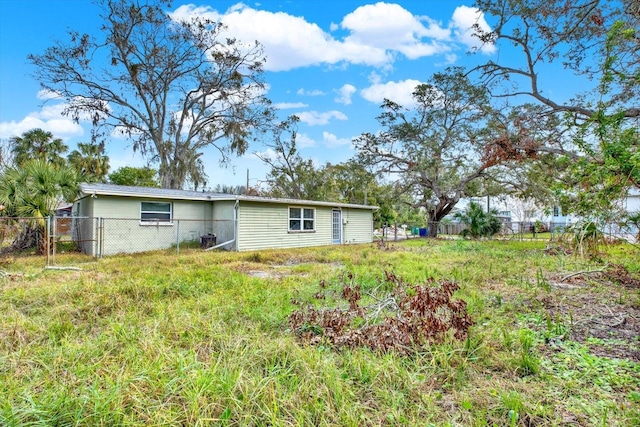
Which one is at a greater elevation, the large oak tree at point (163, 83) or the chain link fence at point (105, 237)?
the large oak tree at point (163, 83)

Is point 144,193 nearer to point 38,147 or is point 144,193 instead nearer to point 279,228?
point 279,228

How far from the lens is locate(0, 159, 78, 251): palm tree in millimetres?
9211

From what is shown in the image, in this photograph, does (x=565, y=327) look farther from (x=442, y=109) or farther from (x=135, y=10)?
(x=135, y=10)

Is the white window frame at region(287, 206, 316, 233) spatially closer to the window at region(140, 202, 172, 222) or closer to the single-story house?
the single-story house

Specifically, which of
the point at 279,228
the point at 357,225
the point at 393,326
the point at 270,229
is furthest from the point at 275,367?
the point at 357,225

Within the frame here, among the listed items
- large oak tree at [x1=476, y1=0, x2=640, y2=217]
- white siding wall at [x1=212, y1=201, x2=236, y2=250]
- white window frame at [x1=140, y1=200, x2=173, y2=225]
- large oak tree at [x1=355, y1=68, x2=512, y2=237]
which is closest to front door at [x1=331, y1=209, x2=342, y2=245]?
large oak tree at [x1=355, y1=68, x2=512, y2=237]

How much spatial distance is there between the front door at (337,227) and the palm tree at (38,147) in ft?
56.0

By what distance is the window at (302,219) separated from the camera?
14641 mm

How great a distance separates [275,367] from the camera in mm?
2588

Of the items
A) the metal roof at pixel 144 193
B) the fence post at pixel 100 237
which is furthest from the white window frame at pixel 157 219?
the fence post at pixel 100 237

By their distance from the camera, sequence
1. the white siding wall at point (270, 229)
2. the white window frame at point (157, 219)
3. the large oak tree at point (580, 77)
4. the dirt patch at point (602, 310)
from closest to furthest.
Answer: the dirt patch at point (602, 310), the large oak tree at point (580, 77), the white window frame at point (157, 219), the white siding wall at point (270, 229)

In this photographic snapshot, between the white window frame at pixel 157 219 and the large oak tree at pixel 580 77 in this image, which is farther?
the white window frame at pixel 157 219

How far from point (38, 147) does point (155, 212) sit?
15198mm

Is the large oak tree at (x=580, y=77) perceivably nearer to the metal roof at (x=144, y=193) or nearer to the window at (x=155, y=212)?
the metal roof at (x=144, y=193)
